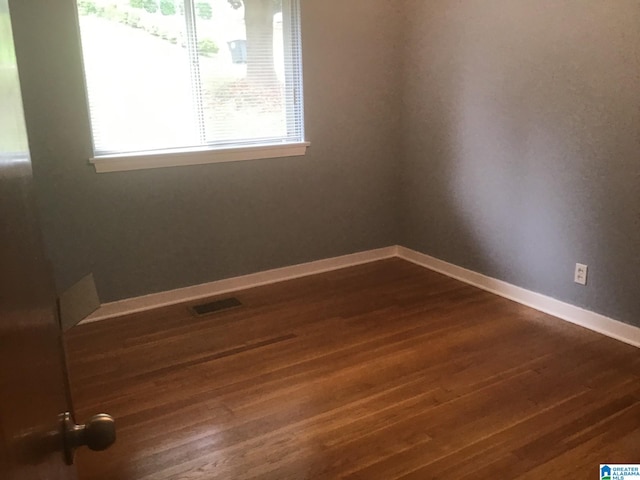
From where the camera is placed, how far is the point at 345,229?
4.01 m

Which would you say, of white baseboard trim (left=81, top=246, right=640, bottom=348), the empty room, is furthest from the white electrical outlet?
white baseboard trim (left=81, top=246, right=640, bottom=348)

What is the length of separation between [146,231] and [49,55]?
1057 millimetres

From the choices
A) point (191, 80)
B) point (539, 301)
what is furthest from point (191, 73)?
point (539, 301)

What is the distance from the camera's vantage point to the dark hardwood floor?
1.99 m

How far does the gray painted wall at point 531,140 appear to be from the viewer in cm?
268

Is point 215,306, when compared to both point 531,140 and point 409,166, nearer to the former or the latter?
point 409,166

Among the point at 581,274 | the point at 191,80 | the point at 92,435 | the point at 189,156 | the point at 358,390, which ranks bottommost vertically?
the point at 358,390

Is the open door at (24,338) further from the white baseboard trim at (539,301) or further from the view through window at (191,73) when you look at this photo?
the white baseboard trim at (539,301)

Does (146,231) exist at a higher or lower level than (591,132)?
lower

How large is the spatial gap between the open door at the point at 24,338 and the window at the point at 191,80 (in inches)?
99.0

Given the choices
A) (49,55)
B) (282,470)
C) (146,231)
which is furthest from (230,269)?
(282,470)

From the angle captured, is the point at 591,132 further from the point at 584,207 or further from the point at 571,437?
the point at 571,437

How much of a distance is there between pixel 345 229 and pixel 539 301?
1.40 m

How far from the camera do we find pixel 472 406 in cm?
229
